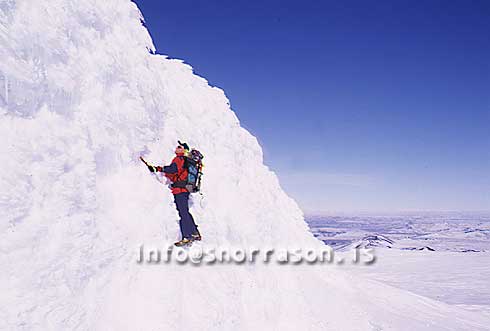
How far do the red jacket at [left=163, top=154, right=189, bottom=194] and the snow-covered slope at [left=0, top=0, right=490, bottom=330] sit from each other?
0.28 metres

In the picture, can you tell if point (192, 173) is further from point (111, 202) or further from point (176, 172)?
point (111, 202)

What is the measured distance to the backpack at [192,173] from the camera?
817 centimetres

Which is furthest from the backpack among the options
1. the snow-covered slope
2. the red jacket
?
the snow-covered slope

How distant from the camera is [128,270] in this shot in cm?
646

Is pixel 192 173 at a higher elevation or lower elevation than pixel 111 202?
higher

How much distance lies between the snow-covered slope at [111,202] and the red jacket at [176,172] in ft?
0.92

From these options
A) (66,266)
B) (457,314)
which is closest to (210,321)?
(66,266)

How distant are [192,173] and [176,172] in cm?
45

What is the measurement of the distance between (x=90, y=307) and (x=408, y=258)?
3678 cm

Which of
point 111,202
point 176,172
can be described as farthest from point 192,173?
point 111,202

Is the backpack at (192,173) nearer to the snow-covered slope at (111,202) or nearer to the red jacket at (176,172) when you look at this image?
the red jacket at (176,172)

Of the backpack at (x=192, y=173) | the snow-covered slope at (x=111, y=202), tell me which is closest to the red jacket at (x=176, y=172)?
the backpack at (x=192, y=173)

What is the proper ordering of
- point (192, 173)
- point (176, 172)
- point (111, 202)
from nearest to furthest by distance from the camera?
1. point (111, 202)
2. point (176, 172)
3. point (192, 173)

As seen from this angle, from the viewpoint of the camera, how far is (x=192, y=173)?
8.40 m
